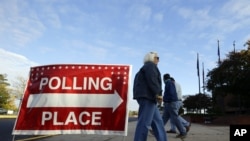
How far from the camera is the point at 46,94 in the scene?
6.26 m

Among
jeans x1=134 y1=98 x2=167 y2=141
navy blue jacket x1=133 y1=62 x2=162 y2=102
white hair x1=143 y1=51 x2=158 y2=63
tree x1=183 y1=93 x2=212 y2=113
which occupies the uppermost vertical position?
tree x1=183 y1=93 x2=212 y2=113

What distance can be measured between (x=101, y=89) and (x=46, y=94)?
91cm

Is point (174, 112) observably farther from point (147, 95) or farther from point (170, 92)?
point (147, 95)

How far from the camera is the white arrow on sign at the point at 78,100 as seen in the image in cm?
620

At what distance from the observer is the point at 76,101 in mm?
6223

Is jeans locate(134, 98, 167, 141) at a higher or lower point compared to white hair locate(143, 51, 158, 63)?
lower

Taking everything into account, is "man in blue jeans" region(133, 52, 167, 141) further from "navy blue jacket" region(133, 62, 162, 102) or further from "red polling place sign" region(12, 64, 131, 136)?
"red polling place sign" region(12, 64, 131, 136)

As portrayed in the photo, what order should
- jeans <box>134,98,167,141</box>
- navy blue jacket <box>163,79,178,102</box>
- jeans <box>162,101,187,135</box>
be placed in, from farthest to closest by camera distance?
navy blue jacket <box>163,79,178,102</box> → jeans <box>162,101,187,135</box> → jeans <box>134,98,167,141</box>

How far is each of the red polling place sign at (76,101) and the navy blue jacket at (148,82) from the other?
0.68 feet

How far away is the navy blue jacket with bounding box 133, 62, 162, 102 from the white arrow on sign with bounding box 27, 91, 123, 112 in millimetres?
365

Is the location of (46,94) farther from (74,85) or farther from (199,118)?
(199,118)

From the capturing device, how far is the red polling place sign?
6.15 m

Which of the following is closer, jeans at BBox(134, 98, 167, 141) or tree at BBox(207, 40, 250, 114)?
jeans at BBox(134, 98, 167, 141)

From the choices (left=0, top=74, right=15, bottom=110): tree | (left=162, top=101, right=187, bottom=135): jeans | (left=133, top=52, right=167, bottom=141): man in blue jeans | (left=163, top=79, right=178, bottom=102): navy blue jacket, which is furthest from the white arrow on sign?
(left=0, top=74, right=15, bottom=110): tree
